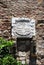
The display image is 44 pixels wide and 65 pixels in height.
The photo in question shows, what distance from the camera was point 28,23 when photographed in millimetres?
6469

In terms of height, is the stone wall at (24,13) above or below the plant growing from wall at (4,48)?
above

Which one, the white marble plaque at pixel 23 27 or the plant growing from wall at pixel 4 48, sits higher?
the white marble plaque at pixel 23 27

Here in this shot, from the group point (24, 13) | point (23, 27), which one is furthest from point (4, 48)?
point (24, 13)

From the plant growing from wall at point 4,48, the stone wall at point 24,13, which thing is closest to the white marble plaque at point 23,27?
the stone wall at point 24,13

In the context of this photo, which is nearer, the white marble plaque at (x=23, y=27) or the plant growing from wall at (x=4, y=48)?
the plant growing from wall at (x=4, y=48)

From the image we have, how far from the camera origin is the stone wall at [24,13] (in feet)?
21.2

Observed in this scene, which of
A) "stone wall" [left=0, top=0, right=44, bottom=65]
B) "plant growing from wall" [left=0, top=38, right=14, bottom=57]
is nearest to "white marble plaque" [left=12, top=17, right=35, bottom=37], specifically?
"stone wall" [left=0, top=0, right=44, bottom=65]

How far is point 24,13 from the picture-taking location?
6582mm

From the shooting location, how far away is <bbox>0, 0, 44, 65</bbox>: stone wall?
21.2 ft

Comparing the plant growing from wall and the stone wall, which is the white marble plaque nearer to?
the stone wall

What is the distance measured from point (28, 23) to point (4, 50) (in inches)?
43.4

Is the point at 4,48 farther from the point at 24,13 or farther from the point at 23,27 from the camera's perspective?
the point at 24,13

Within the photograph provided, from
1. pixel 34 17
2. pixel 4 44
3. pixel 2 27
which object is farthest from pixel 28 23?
pixel 4 44

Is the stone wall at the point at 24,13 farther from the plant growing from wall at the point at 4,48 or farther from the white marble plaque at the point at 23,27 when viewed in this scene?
the plant growing from wall at the point at 4,48
